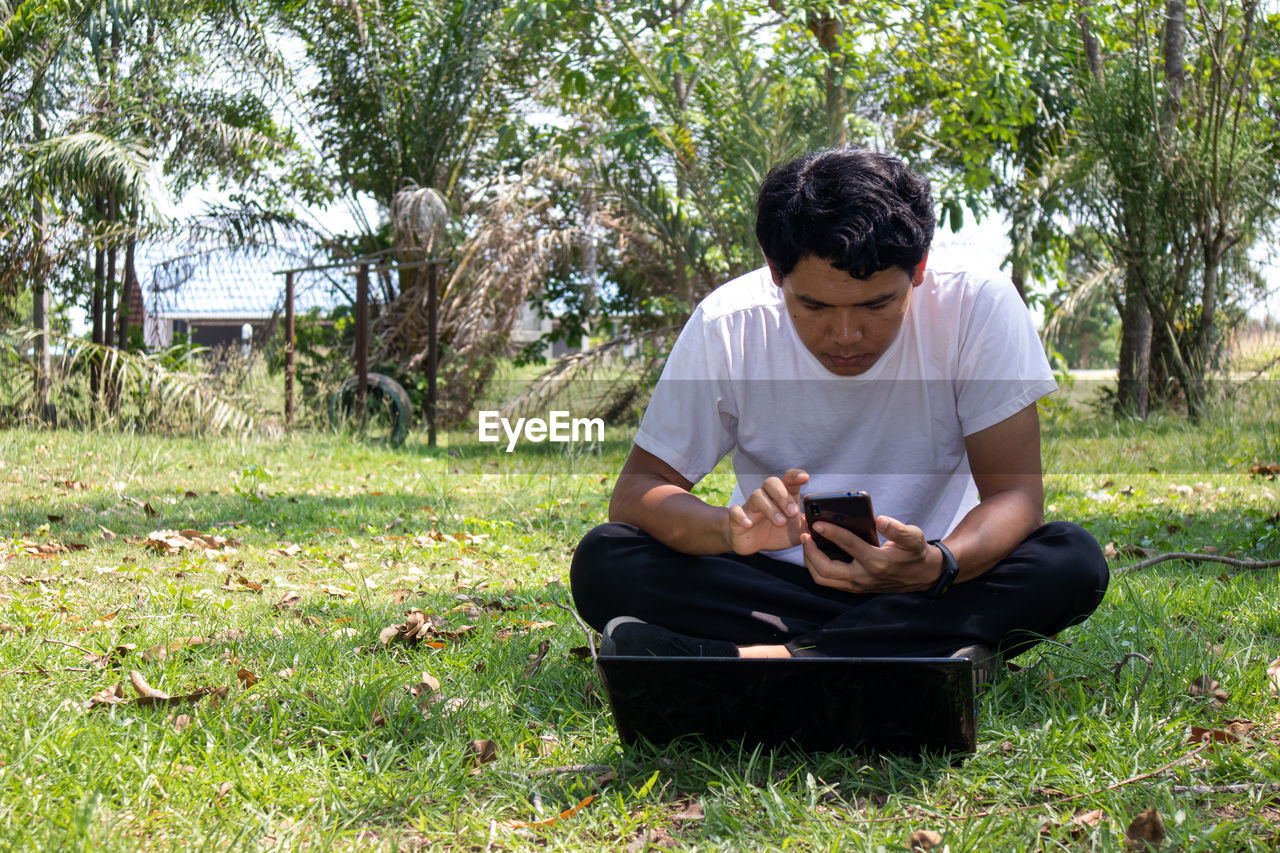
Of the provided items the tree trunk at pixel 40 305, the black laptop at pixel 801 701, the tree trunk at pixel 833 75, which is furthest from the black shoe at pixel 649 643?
the tree trunk at pixel 40 305

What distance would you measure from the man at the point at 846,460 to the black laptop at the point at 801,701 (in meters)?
0.22

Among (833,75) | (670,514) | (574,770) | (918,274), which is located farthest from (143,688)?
(833,75)

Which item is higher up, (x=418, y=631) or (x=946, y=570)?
(x=946, y=570)

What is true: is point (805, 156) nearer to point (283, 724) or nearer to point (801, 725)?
point (801, 725)

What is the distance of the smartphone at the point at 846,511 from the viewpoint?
213 centimetres

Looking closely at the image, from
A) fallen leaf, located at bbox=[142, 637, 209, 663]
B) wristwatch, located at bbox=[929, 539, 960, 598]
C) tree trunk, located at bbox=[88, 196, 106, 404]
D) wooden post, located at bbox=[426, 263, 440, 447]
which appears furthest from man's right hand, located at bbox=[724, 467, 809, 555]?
tree trunk, located at bbox=[88, 196, 106, 404]

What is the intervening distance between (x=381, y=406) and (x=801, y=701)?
383 inches

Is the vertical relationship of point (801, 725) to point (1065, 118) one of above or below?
below

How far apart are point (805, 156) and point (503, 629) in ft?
5.46

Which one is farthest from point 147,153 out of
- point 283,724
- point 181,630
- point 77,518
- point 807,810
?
point 807,810

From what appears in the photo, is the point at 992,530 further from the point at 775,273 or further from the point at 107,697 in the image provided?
the point at 107,697

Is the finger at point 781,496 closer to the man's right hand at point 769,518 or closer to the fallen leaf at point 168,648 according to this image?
the man's right hand at point 769,518

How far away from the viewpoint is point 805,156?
8.05 ft

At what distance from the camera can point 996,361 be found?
2436 mm
